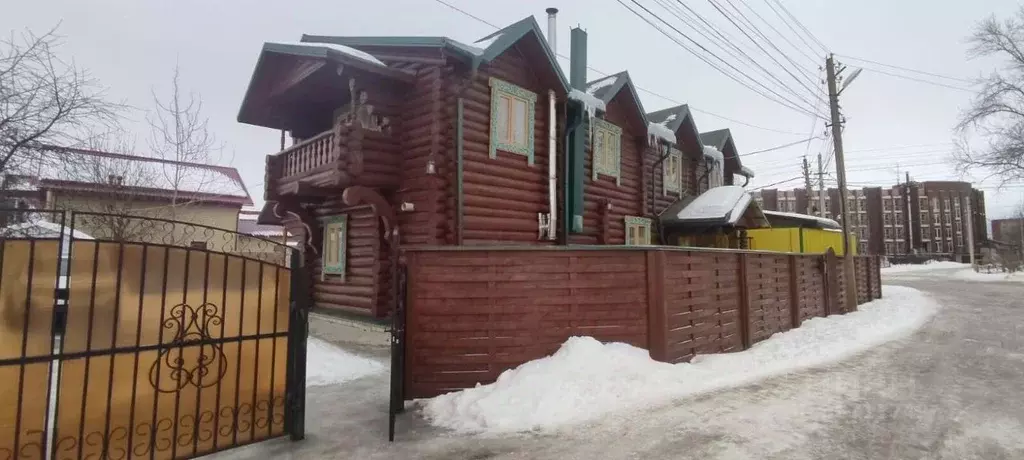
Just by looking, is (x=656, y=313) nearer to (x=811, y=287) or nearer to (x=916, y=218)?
(x=811, y=287)

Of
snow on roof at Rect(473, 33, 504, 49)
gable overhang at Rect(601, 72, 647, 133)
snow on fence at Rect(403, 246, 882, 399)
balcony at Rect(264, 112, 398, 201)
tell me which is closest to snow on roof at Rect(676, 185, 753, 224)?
gable overhang at Rect(601, 72, 647, 133)

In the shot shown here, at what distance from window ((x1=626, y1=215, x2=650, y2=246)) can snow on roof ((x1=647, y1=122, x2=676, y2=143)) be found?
285 cm

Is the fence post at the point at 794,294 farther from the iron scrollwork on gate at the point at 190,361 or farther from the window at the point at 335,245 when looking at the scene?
the iron scrollwork on gate at the point at 190,361

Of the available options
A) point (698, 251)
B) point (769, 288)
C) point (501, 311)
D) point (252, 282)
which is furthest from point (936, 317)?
point (252, 282)

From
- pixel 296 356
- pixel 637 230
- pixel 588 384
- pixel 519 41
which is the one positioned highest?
pixel 519 41

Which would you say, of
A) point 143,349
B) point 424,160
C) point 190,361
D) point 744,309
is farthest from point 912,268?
point 143,349

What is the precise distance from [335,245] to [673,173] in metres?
12.4

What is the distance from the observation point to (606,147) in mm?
15414

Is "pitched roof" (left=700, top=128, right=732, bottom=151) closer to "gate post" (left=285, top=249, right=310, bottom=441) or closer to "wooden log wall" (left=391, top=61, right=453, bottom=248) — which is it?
"wooden log wall" (left=391, top=61, right=453, bottom=248)

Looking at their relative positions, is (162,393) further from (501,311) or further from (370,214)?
(370,214)

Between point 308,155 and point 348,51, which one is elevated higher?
point 348,51

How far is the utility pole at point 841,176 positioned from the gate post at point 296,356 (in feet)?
51.2

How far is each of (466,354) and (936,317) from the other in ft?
48.7

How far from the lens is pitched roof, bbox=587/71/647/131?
15000 millimetres
